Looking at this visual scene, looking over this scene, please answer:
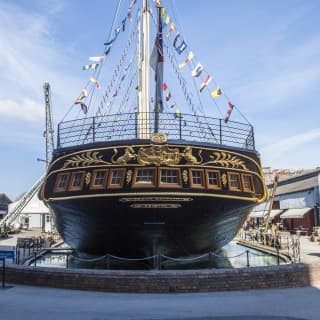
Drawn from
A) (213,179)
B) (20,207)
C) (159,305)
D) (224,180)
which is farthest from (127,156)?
(20,207)

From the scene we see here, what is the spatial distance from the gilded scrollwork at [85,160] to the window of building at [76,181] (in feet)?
0.83

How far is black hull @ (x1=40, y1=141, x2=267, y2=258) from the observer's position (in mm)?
10383

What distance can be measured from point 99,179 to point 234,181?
3.80 m

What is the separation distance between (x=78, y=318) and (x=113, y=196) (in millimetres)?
4104

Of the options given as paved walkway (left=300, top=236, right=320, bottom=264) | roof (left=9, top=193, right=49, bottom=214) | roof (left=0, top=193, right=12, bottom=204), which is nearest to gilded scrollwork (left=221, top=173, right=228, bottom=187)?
paved walkway (left=300, top=236, right=320, bottom=264)

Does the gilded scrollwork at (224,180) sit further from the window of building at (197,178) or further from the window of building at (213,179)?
the window of building at (197,178)

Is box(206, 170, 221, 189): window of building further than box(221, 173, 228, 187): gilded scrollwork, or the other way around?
box(221, 173, 228, 187): gilded scrollwork

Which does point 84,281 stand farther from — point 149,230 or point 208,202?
point 208,202

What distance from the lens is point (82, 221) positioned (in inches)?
443

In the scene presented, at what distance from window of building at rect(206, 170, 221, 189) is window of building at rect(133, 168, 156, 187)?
1527 millimetres

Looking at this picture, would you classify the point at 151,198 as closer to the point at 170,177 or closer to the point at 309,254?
the point at 170,177

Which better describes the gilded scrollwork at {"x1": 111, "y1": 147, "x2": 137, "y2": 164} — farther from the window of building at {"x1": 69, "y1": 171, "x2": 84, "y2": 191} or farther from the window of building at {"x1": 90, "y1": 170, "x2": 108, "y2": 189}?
the window of building at {"x1": 69, "y1": 171, "x2": 84, "y2": 191}

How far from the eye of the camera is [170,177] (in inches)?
412

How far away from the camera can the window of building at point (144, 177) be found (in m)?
10.4
